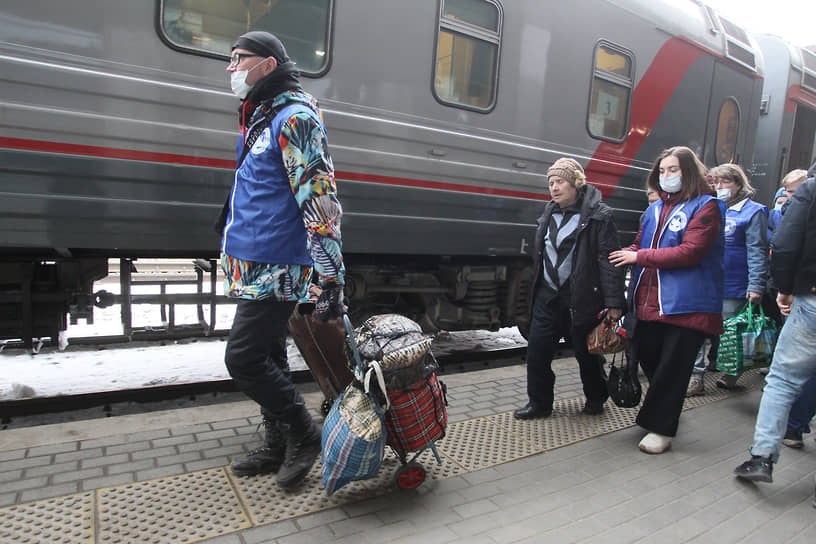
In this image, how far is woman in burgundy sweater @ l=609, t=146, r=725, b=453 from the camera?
3179 millimetres

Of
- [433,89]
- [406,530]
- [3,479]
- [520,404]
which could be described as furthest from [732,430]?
[3,479]

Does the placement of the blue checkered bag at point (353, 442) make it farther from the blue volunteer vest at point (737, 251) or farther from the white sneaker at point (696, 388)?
the blue volunteer vest at point (737, 251)

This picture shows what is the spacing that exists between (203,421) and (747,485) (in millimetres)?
2958

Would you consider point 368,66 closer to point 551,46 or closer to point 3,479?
point 551,46

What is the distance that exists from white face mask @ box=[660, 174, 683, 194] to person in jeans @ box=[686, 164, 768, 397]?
3.48 feet

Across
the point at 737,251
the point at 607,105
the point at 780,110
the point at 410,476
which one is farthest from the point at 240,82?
the point at 780,110

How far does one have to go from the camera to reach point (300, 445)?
2.74 metres

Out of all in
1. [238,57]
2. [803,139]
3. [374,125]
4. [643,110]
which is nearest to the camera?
[238,57]

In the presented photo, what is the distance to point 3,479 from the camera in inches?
101

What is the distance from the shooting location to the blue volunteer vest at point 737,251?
13.9 feet

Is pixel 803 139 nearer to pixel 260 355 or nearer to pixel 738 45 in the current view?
pixel 738 45

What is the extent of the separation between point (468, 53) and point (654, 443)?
10.0ft

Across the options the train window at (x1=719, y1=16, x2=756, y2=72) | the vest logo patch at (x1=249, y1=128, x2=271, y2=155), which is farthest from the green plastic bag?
the train window at (x1=719, y1=16, x2=756, y2=72)

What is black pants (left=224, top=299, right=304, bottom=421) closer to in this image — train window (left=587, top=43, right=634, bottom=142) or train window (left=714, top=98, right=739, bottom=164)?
train window (left=587, top=43, right=634, bottom=142)
